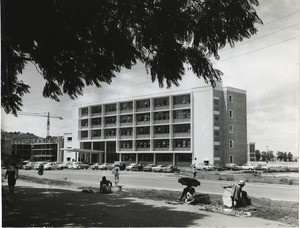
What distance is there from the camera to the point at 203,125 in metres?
46.6

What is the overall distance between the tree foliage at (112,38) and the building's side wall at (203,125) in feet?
113

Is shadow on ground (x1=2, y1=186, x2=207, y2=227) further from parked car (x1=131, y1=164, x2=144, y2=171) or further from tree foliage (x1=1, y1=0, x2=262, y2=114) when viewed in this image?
parked car (x1=131, y1=164, x2=144, y2=171)

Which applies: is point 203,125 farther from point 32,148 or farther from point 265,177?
point 32,148

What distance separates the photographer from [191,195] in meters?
11.6

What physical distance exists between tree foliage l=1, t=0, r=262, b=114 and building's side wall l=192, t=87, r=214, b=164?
34404mm

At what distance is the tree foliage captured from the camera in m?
6.69

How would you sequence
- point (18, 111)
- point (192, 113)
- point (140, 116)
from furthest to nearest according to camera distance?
point (192, 113) → point (140, 116) → point (18, 111)

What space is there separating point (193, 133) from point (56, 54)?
4254 cm

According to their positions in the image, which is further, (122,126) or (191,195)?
(122,126)

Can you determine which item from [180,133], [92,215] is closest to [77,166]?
[180,133]

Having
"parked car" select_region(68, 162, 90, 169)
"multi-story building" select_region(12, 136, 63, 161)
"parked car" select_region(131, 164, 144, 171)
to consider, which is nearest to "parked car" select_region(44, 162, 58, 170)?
"parked car" select_region(68, 162, 90, 169)

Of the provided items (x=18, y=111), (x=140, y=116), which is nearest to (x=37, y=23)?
(x=18, y=111)

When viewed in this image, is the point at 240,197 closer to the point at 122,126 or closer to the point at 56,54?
the point at 56,54

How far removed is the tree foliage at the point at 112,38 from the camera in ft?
22.0
